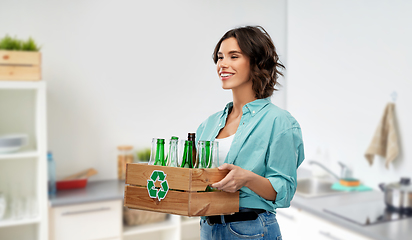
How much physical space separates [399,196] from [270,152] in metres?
1.27

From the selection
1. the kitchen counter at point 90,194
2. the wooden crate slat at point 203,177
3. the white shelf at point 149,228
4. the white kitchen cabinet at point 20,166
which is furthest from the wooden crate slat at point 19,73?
the wooden crate slat at point 203,177

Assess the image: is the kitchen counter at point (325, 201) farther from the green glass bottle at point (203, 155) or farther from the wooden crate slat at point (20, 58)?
→ the green glass bottle at point (203, 155)

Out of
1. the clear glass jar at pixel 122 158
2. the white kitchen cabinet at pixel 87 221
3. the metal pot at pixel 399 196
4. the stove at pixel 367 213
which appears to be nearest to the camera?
the stove at pixel 367 213

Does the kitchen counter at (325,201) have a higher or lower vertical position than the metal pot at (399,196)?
lower

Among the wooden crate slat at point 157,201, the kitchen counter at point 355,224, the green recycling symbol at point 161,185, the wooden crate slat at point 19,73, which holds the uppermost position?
the wooden crate slat at point 19,73

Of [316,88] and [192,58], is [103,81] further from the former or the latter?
[316,88]

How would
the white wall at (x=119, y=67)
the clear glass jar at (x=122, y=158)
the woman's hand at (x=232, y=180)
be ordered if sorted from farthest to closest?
1. the clear glass jar at (x=122, y=158)
2. the white wall at (x=119, y=67)
3. the woman's hand at (x=232, y=180)

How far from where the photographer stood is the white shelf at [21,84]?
2.11 metres

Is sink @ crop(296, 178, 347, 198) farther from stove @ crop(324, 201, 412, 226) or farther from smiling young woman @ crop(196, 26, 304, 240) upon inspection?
smiling young woman @ crop(196, 26, 304, 240)

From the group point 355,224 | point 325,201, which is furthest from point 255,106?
point 325,201

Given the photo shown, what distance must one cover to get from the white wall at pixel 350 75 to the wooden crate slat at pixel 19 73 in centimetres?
217

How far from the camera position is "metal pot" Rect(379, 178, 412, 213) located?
1.91 m

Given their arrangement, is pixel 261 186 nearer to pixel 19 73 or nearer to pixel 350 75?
pixel 19 73

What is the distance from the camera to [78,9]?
2629 millimetres
